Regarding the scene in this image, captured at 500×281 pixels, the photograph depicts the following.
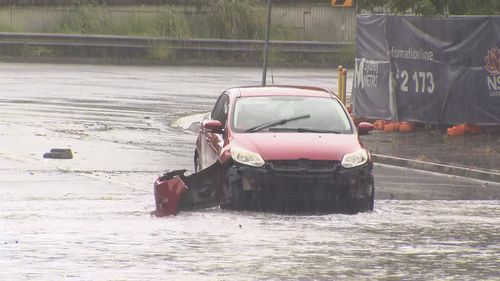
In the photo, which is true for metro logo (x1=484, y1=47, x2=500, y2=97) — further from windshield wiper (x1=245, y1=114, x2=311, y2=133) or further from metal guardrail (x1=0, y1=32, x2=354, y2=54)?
metal guardrail (x1=0, y1=32, x2=354, y2=54)

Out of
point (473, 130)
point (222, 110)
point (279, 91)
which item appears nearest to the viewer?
point (279, 91)

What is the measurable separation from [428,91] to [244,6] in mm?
23064

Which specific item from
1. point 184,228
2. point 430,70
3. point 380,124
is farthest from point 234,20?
point 184,228

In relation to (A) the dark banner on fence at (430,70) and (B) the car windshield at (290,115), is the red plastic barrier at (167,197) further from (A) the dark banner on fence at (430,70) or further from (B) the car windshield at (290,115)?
(A) the dark banner on fence at (430,70)

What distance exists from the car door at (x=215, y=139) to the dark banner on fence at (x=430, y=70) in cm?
805

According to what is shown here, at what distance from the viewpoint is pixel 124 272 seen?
425 inches

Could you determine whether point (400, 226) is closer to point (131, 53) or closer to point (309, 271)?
point (309, 271)

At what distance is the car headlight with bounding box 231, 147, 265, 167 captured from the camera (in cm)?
1479

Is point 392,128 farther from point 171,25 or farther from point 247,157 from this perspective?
point 171,25

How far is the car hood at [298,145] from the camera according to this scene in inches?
583

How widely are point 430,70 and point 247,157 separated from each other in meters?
11.0

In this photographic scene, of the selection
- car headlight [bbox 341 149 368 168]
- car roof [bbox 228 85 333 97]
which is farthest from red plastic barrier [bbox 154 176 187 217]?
car roof [bbox 228 85 333 97]

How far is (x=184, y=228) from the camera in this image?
13.5 meters

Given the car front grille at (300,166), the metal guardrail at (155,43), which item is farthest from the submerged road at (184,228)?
the metal guardrail at (155,43)
